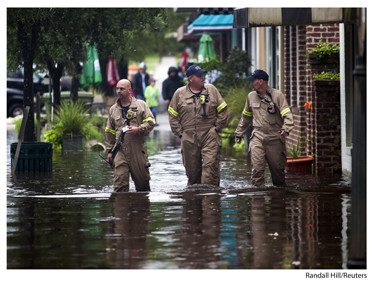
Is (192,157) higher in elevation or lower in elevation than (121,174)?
higher

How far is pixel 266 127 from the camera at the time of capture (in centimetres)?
1395

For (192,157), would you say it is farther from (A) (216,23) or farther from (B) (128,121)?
(A) (216,23)

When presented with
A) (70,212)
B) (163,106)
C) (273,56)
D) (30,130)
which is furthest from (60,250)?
(163,106)

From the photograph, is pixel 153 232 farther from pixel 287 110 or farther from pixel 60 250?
pixel 287 110

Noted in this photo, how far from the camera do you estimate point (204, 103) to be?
14.0m

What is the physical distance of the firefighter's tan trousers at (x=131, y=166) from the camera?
13.4 meters

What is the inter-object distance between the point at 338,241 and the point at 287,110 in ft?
14.7

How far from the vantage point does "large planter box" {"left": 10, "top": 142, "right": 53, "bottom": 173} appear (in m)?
16.8

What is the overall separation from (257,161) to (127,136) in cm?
191

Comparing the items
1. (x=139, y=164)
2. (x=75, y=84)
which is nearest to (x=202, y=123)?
(x=139, y=164)

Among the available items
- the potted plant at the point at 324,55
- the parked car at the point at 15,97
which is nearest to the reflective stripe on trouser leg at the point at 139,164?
the potted plant at the point at 324,55

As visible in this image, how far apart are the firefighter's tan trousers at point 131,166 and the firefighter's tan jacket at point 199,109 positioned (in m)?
0.84

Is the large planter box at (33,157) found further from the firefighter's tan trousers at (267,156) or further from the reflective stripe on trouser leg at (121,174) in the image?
the firefighter's tan trousers at (267,156)

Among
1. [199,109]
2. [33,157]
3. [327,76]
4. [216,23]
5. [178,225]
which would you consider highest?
[216,23]
